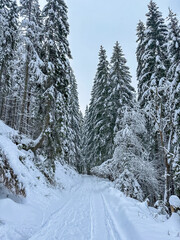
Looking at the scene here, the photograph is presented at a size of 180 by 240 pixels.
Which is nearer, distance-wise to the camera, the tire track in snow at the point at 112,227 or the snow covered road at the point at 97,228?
the snow covered road at the point at 97,228

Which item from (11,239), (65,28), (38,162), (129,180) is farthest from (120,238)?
(65,28)

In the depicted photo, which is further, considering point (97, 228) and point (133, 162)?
point (133, 162)

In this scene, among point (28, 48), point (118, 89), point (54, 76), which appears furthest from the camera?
point (118, 89)

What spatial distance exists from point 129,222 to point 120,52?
1793 cm

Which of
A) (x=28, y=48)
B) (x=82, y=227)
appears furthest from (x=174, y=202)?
(x=28, y=48)

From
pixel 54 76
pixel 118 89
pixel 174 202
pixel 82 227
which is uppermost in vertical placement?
pixel 118 89

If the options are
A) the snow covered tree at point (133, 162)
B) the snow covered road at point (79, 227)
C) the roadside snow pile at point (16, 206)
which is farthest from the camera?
the snow covered tree at point (133, 162)

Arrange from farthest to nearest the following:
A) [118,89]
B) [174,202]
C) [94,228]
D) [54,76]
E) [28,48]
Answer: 1. [118,89]
2. [28,48]
3. [54,76]
4. [94,228]
5. [174,202]

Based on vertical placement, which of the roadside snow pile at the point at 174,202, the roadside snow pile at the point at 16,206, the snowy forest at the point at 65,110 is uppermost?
the snowy forest at the point at 65,110

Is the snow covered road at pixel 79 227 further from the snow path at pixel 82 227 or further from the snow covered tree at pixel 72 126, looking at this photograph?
the snow covered tree at pixel 72 126

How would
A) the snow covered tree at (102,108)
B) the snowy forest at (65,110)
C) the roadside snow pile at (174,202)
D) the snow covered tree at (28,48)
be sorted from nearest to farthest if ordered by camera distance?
the roadside snow pile at (174,202) → the snowy forest at (65,110) → the snow covered tree at (28,48) → the snow covered tree at (102,108)

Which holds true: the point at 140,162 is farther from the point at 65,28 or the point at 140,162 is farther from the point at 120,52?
the point at 120,52

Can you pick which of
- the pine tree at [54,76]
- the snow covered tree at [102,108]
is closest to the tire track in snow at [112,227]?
the pine tree at [54,76]

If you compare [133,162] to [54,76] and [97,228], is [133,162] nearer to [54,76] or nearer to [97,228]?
[97,228]
